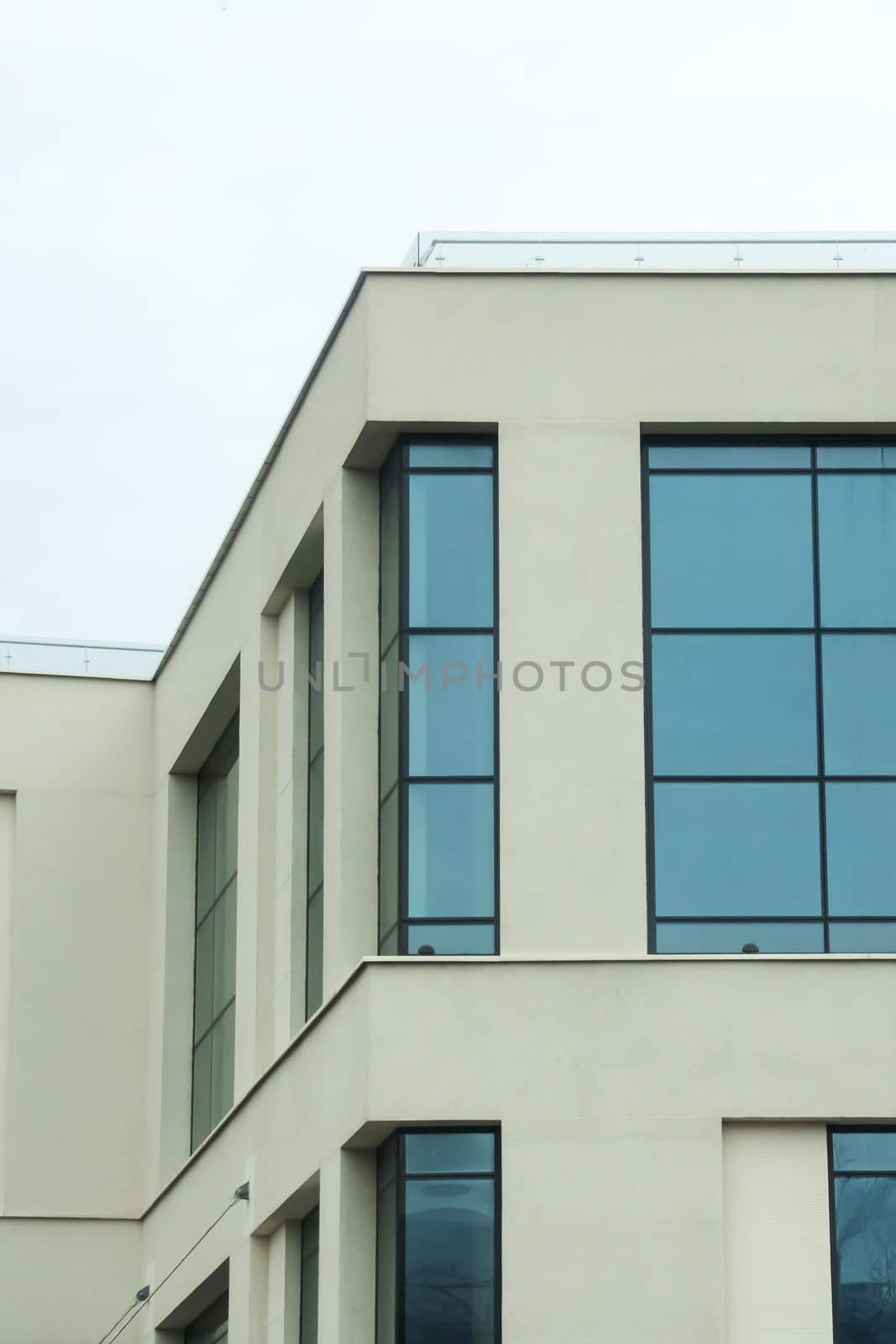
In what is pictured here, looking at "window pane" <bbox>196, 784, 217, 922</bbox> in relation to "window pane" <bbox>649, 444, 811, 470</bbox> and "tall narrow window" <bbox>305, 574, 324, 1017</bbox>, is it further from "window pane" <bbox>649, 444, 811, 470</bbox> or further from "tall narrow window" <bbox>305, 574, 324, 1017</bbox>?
"window pane" <bbox>649, 444, 811, 470</bbox>

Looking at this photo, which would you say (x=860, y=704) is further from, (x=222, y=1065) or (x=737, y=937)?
(x=222, y=1065)

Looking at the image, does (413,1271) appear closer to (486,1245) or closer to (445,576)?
A: (486,1245)

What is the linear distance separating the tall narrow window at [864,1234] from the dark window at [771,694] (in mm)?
2263

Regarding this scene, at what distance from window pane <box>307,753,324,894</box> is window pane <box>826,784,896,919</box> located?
7064mm

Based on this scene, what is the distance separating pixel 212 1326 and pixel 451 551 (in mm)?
12920

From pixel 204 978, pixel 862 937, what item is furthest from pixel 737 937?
pixel 204 978

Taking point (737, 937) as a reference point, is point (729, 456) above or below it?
above

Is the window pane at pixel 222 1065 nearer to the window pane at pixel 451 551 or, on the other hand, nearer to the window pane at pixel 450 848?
the window pane at pixel 450 848

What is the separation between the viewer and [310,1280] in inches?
1359

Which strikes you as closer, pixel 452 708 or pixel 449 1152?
pixel 449 1152

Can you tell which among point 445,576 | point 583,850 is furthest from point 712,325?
point 583,850

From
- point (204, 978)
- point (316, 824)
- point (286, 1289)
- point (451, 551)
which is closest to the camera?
point (451, 551)

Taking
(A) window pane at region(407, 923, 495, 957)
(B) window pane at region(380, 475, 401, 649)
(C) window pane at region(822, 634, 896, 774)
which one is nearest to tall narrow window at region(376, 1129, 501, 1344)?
(A) window pane at region(407, 923, 495, 957)

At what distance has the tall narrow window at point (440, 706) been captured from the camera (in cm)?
3197
